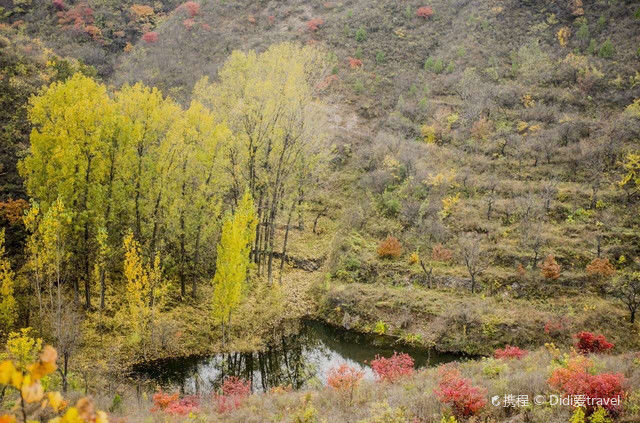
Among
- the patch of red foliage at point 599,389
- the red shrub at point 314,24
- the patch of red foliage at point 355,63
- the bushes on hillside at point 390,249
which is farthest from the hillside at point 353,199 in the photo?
the red shrub at point 314,24

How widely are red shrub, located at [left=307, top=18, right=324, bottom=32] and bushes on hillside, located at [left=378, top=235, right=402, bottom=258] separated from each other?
115 ft

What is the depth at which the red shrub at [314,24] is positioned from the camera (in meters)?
50.6

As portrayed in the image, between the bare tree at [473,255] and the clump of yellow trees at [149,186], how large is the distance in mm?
12529

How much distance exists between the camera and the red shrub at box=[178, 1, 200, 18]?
178 feet

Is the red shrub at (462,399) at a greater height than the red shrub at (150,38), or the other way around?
the red shrub at (150,38)

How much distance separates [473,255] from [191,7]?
52233mm

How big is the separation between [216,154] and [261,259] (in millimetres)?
9664

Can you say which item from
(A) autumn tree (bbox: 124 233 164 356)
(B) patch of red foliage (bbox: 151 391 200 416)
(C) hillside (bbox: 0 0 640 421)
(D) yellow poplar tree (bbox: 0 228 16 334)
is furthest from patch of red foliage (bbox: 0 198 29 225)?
(B) patch of red foliage (bbox: 151 391 200 416)

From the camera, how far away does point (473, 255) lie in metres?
23.9

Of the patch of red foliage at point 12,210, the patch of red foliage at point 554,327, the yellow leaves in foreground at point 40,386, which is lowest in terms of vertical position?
the patch of red foliage at point 554,327

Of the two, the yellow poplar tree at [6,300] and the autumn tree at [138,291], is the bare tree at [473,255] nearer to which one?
the autumn tree at [138,291]

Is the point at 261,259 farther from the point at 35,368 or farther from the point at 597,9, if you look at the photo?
the point at 597,9

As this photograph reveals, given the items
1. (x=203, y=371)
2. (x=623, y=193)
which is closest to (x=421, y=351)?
(x=203, y=371)

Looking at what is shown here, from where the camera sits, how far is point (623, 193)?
2706 cm
